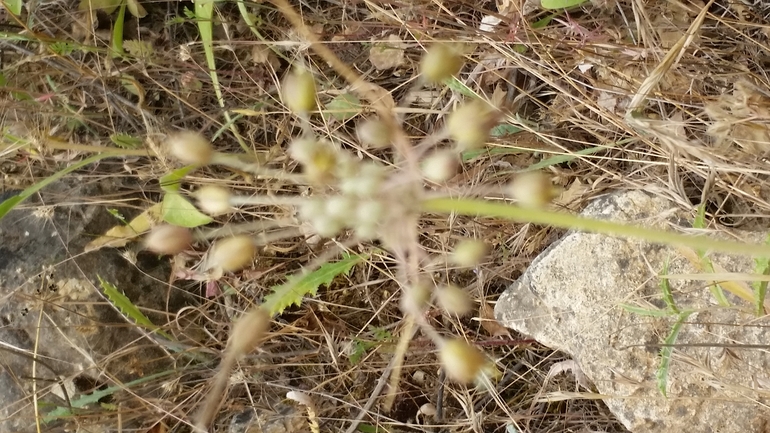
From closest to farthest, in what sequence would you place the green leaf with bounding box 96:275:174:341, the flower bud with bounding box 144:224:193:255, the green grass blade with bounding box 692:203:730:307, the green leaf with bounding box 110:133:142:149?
the flower bud with bounding box 144:224:193:255
the green grass blade with bounding box 692:203:730:307
the green leaf with bounding box 96:275:174:341
the green leaf with bounding box 110:133:142:149

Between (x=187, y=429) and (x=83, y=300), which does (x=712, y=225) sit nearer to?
(x=187, y=429)

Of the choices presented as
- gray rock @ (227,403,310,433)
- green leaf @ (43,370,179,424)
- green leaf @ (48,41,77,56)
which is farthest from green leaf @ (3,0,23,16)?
gray rock @ (227,403,310,433)

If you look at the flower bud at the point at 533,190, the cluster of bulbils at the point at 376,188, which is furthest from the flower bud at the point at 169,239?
the flower bud at the point at 533,190

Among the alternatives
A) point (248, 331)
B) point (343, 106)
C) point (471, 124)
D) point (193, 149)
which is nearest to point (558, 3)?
point (343, 106)

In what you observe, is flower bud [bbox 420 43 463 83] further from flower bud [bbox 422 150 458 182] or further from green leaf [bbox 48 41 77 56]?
green leaf [bbox 48 41 77 56]

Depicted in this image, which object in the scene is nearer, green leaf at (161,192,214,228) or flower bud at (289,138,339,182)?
flower bud at (289,138,339,182)

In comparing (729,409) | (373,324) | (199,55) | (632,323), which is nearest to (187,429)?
(373,324)

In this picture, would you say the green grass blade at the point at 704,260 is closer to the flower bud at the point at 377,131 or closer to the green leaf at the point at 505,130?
the green leaf at the point at 505,130

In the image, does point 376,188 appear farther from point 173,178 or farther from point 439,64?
point 173,178
